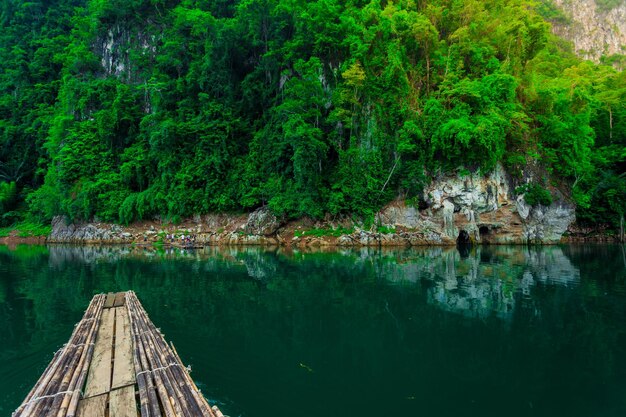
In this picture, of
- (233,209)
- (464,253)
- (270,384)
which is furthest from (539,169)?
(270,384)

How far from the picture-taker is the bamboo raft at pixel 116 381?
3812 mm

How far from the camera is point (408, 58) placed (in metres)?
30.1

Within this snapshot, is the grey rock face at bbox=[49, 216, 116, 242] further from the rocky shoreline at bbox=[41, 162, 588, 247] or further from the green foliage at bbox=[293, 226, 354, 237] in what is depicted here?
the green foliage at bbox=[293, 226, 354, 237]

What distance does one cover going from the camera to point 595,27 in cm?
5706

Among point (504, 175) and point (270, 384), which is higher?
point (504, 175)

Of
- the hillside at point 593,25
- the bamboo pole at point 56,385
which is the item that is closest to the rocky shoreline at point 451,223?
the bamboo pole at point 56,385

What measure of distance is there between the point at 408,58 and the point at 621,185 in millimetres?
21148

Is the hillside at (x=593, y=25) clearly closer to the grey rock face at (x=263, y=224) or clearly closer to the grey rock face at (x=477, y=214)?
the grey rock face at (x=477, y=214)

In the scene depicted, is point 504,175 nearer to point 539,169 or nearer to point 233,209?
point 539,169

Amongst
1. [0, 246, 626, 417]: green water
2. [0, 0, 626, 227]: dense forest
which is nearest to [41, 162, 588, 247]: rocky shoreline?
[0, 0, 626, 227]: dense forest

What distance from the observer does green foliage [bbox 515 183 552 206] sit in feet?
92.3

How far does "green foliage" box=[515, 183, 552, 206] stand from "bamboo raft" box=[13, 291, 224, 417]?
3000 cm

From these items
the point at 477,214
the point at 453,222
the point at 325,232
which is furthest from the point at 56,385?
the point at 477,214

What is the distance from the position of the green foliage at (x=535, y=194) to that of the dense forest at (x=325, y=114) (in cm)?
16
